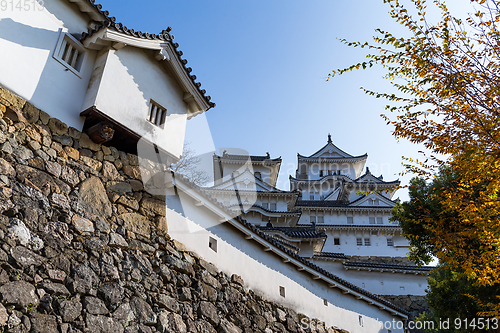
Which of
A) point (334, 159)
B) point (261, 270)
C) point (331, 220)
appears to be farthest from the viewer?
point (334, 159)

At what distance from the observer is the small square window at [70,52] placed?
8.25m

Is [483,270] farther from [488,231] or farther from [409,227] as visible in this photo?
[409,227]

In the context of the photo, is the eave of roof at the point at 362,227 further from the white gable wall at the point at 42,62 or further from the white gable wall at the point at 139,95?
the white gable wall at the point at 42,62

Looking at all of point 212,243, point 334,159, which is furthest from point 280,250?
point 334,159

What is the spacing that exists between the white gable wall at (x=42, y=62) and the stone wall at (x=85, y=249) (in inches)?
13.1

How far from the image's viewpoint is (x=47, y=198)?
6.86 m

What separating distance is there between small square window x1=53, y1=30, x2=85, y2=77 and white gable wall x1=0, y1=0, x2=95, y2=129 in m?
0.09

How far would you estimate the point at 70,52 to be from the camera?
859 centimetres

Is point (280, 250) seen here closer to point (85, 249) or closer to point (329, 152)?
point (85, 249)

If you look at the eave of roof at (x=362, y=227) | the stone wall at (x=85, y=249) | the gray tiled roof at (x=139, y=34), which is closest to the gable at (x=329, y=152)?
the eave of roof at (x=362, y=227)

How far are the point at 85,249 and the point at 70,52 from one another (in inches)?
193

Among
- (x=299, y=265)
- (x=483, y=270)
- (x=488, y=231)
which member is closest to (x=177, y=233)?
(x=299, y=265)

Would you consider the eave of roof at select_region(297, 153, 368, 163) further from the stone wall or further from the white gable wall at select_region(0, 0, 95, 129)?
the white gable wall at select_region(0, 0, 95, 129)

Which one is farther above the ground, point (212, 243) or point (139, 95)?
point (139, 95)
